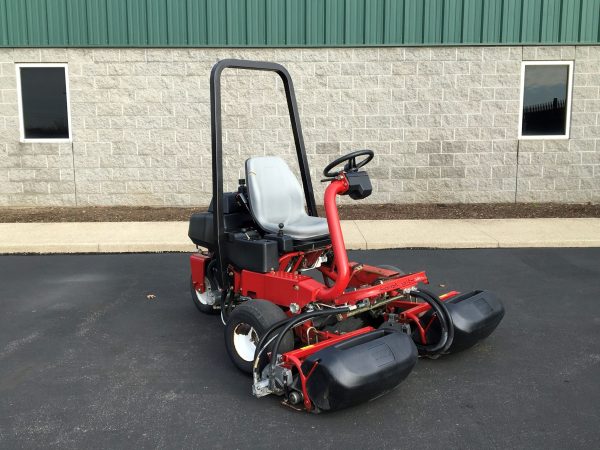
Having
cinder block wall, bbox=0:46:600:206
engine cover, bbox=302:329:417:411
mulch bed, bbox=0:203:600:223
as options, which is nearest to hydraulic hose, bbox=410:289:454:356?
engine cover, bbox=302:329:417:411

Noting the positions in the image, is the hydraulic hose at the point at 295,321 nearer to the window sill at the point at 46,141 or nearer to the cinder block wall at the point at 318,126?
the cinder block wall at the point at 318,126

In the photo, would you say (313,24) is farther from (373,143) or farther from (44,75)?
(44,75)

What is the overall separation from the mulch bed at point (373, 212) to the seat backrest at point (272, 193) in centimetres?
507

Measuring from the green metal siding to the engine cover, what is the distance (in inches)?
318

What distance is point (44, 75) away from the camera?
35.9 feet

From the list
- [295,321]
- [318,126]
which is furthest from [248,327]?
[318,126]

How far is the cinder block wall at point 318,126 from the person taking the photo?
10.7 m

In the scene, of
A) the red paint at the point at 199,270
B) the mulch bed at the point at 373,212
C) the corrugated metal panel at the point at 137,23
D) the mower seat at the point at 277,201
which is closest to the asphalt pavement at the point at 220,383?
the red paint at the point at 199,270

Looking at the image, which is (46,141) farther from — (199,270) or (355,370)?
(355,370)

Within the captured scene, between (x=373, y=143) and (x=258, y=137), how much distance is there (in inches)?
79.9

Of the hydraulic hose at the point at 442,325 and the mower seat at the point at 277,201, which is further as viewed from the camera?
the mower seat at the point at 277,201

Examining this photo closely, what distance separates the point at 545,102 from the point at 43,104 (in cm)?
898

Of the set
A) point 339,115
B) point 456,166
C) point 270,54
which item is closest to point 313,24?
point 270,54

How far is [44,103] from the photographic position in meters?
11.0
